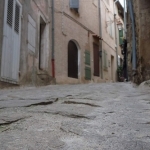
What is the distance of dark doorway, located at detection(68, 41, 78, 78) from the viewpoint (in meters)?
11.5

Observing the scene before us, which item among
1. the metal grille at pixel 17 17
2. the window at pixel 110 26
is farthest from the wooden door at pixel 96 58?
the metal grille at pixel 17 17

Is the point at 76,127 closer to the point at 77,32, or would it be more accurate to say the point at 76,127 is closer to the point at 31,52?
the point at 31,52

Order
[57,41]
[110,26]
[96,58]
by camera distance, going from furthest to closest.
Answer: [110,26]
[96,58]
[57,41]

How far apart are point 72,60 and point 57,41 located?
1483 mm

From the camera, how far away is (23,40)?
7.10 metres

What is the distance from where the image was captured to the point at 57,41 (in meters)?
10.6

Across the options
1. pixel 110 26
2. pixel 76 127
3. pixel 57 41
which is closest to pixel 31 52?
pixel 57 41

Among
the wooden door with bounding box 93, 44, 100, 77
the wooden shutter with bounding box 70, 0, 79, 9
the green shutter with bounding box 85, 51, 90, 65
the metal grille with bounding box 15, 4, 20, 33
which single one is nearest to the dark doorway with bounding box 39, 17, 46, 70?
the metal grille with bounding box 15, 4, 20, 33

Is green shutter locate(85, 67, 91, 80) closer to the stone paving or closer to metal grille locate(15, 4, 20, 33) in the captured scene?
metal grille locate(15, 4, 20, 33)

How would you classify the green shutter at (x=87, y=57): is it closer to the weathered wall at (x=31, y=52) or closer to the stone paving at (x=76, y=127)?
the weathered wall at (x=31, y=52)

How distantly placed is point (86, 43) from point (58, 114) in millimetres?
10789

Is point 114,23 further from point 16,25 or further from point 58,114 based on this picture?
point 58,114

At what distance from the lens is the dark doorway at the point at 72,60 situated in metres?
11.5

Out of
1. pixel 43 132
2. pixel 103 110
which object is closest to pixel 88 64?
pixel 103 110
